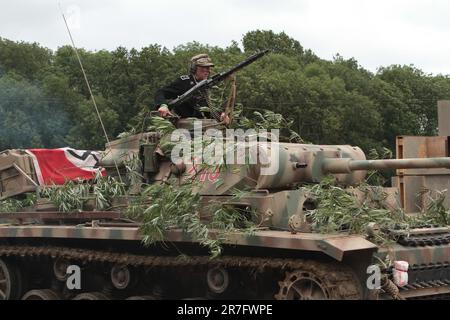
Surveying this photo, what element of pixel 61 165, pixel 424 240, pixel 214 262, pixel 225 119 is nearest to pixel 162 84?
pixel 61 165

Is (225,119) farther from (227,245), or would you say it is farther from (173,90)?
(227,245)

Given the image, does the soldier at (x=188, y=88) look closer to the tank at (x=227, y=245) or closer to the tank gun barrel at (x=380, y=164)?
the tank at (x=227, y=245)

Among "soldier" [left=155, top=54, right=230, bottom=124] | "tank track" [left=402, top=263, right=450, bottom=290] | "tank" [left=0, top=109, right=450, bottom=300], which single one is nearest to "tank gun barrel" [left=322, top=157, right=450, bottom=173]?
"tank" [left=0, top=109, right=450, bottom=300]

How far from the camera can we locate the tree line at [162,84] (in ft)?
96.2

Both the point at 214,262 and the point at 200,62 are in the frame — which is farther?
the point at 200,62

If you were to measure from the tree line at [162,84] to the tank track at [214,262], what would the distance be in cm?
1683

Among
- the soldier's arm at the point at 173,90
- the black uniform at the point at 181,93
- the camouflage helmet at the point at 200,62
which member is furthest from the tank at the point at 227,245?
the camouflage helmet at the point at 200,62

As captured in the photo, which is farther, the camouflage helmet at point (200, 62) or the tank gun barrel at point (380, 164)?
the camouflage helmet at point (200, 62)

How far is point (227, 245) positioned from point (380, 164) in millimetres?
1867

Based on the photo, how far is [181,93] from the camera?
10.9 m

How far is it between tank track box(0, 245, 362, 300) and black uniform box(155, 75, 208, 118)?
222cm

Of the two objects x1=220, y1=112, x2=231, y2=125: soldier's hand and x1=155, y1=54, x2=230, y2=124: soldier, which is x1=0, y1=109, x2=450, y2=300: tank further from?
x1=155, y1=54, x2=230, y2=124: soldier

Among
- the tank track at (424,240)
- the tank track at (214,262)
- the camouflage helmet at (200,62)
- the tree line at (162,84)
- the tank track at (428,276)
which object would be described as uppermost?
the tree line at (162,84)
